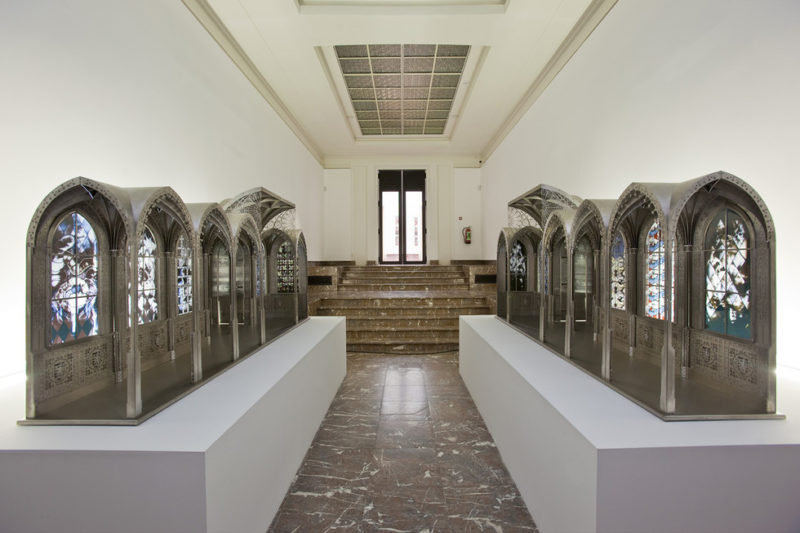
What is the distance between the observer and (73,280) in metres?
2.25

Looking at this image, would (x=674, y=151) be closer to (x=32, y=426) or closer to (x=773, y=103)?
(x=773, y=103)

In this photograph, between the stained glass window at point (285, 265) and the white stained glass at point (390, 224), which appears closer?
the stained glass window at point (285, 265)

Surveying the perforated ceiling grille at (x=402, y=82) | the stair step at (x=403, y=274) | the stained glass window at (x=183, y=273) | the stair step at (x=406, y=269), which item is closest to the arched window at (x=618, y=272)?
the stained glass window at (x=183, y=273)

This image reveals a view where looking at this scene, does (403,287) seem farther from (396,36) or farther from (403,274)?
(396,36)

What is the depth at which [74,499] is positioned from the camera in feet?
5.19

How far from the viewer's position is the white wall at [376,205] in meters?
13.4

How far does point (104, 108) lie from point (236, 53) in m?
3.22

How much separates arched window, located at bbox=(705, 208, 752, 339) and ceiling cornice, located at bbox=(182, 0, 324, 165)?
5.53m

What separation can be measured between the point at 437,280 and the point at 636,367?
8.38 metres

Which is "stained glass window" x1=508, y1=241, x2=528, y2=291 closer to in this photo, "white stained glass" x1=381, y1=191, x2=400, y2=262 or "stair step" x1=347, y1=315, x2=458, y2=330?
"stair step" x1=347, y1=315, x2=458, y2=330

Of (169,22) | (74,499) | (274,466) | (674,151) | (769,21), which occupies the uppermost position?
(169,22)

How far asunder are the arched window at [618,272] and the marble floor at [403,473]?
1617 millimetres

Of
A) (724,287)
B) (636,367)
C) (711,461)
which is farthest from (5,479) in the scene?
(724,287)

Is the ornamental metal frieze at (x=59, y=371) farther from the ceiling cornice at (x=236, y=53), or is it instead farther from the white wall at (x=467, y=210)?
the white wall at (x=467, y=210)
